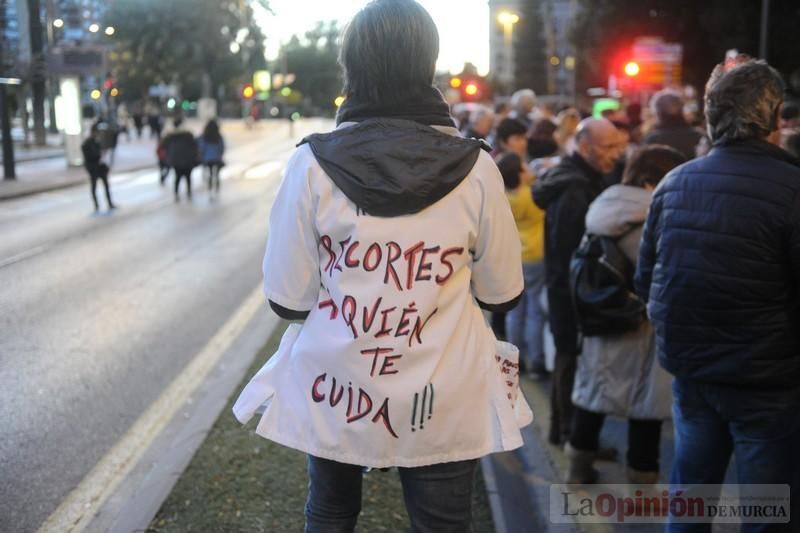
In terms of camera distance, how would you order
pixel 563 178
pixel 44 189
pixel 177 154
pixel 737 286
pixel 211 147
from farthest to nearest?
1. pixel 44 189
2. pixel 211 147
3. pixel 177 154
4. pixel 563 178
5. pixel 737 286

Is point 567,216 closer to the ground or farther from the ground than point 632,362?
farther from the ground

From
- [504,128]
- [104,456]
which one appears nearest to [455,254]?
[104,456]

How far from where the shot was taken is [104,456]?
5.17m

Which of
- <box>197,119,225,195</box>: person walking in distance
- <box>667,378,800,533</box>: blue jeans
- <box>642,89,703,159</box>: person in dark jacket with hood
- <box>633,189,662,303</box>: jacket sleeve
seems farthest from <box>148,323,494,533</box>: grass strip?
<box>197,119,225,195</box>: person walking in distance

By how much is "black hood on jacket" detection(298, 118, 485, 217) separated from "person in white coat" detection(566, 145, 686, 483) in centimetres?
205

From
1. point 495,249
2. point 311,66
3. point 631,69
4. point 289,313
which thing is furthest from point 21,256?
point 311,66

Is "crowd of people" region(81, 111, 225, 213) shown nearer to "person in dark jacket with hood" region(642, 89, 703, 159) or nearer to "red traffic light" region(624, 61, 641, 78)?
"red traffic light" region(624, 61, 641, 78)

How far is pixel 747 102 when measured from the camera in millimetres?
3043

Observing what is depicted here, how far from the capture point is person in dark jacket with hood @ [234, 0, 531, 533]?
2.29 m

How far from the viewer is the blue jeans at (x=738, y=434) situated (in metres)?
3.00

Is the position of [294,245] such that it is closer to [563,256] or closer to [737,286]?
[737,286]

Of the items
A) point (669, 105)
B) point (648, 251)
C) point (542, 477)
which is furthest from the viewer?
point (669, 105)

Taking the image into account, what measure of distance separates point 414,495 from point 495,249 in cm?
66

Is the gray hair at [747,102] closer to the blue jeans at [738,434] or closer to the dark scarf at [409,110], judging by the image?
the blue jeans at [738,434]
